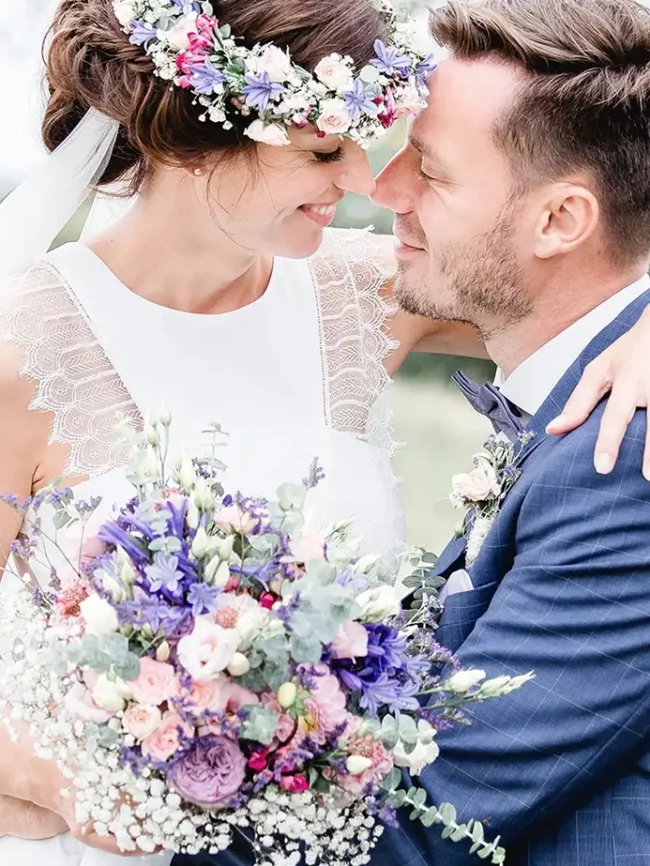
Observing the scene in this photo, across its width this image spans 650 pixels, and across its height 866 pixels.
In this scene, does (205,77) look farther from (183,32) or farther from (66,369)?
(66,369)

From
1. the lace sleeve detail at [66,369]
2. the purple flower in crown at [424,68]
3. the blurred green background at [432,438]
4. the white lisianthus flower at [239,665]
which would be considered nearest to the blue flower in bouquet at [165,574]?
the white lisianthus flower at [239,665]

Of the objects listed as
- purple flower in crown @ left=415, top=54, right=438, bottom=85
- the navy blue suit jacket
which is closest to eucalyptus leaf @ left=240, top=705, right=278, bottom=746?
the navy blue suit jacket

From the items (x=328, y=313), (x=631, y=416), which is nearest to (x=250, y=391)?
(x=328, y=313)

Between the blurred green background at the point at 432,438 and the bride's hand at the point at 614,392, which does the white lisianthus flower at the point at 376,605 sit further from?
the blurred green background at the point at 432,438

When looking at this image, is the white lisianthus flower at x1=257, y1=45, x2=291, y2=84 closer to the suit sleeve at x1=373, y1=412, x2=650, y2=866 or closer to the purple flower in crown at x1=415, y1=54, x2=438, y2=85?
the purple flower in crown at x1=415, y1=54, x2=438, y2=85

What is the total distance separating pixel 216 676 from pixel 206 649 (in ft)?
0.15

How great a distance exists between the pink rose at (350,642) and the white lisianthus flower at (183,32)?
1195 mm

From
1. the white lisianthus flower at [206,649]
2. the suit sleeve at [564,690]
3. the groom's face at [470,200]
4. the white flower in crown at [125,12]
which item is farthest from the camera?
the groom's face at [470,200]

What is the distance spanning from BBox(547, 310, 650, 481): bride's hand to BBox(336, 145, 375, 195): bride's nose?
2.08 feet

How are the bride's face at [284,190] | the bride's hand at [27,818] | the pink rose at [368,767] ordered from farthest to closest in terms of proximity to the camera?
1. the bride's face at [284,190]
2. the bride's hand at [27,818]
3. the pink rose at [368,767]

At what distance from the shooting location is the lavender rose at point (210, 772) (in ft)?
4.41

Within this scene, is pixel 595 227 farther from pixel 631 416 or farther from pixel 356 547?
pixel 356 547

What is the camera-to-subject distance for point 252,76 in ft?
6.65

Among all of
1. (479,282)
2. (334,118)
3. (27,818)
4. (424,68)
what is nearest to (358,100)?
(334,118)
